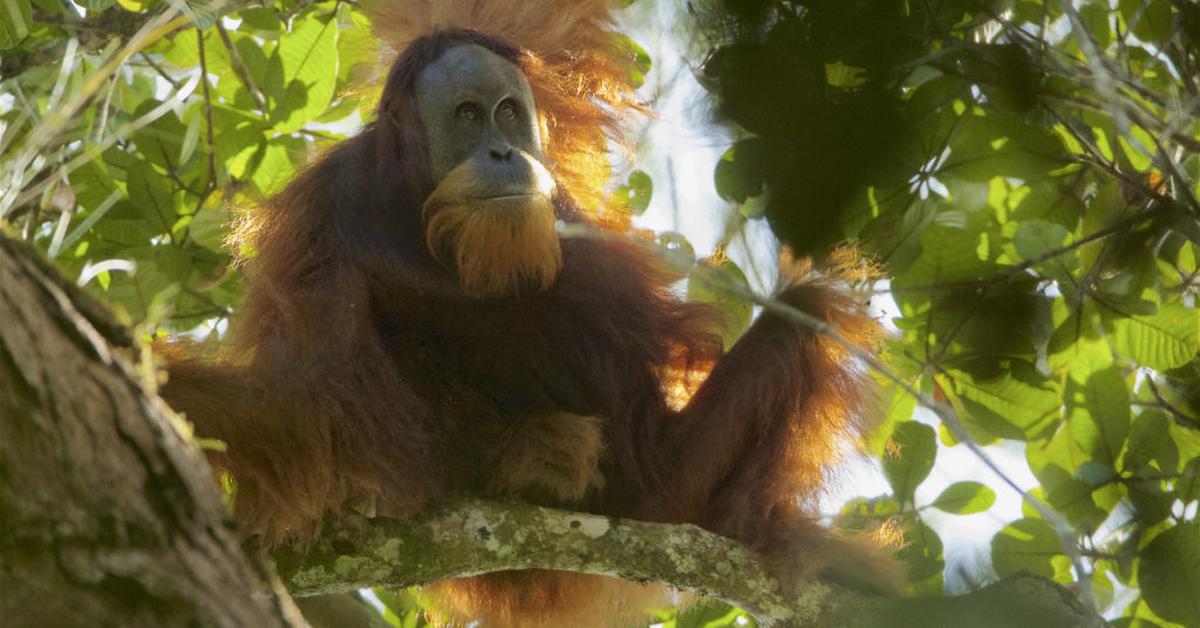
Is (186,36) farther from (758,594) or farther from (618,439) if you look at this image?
(758,594)

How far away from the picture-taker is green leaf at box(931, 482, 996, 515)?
463 cm

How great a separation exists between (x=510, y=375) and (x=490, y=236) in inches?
19.1

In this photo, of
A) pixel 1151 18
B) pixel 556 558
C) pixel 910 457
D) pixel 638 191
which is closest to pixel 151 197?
pixel 638 191

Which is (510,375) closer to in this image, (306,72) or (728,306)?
(728,306)

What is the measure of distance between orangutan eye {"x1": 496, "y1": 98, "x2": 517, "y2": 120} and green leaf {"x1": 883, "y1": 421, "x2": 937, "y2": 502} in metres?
1.71

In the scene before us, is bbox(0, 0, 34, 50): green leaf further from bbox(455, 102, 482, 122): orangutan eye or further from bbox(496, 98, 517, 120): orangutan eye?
bbox(496, 98, 517, 120): orangutan eye

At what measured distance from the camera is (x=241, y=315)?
3.93m

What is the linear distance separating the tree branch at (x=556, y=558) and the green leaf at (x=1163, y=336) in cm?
109

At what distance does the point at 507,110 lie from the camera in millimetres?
4219

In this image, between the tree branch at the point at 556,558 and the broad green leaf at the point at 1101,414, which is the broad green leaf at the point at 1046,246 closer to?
the broad green leaf at the point at 1101,414

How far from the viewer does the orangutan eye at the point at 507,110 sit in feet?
13.8

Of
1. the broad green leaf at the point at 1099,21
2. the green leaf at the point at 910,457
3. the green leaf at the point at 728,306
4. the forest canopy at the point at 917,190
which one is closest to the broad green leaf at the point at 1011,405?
the forest canopy at the point at 917,190

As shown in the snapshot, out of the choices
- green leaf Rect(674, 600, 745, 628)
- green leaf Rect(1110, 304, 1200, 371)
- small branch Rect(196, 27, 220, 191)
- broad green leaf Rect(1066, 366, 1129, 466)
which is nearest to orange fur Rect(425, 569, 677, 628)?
green leaf Rect(674, 600, 745, 628)

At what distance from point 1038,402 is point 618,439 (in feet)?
4.29
